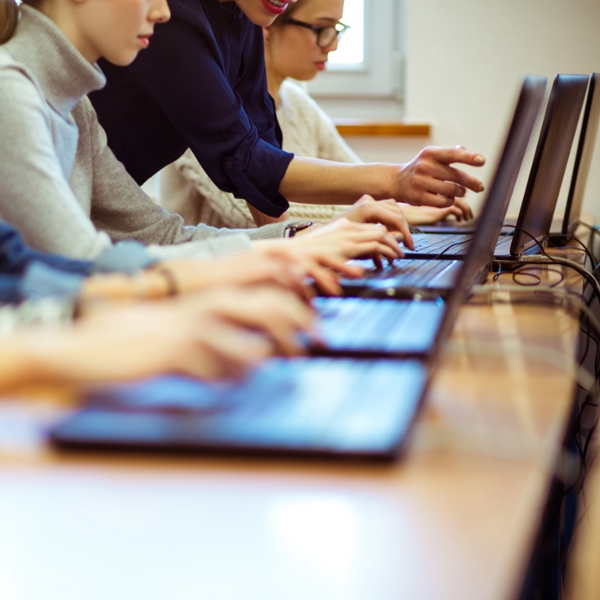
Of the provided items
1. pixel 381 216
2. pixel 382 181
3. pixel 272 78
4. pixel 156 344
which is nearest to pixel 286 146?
pixel 272 78

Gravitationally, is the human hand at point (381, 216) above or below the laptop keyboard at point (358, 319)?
below

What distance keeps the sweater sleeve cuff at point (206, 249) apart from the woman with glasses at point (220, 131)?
442mm

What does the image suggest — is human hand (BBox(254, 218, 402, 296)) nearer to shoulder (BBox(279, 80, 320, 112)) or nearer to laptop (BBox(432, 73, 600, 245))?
laptop (BBox(432, 73, 600, 245))

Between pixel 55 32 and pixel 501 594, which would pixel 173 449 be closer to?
pixel 501 594

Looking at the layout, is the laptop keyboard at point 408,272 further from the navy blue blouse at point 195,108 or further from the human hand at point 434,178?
the navy blue blouse at point 195,108

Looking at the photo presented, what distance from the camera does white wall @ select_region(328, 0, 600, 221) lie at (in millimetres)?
2410

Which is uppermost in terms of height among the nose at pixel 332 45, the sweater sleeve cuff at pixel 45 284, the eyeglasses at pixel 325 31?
the eyeglasses at pixel 325 31

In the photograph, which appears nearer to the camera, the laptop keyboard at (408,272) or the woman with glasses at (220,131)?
the laptop keyboard at (408,272)

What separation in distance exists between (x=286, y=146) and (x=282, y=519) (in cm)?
178

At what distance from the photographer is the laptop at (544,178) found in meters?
1.01

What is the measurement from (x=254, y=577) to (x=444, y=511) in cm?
10

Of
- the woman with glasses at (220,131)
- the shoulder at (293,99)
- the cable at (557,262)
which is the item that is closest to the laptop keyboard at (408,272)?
the cable at (557,262)

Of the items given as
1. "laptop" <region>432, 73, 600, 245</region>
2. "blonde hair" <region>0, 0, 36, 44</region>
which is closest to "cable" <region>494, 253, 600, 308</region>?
"laptop" <region>432, 73, 600, 245</region>

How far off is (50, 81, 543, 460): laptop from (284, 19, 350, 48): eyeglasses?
152cm
